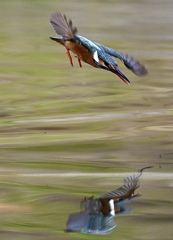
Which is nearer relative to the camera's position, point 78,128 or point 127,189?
point 127,189

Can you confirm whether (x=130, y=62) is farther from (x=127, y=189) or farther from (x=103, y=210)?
(x=103, y=210)

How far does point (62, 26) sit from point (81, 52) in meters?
0.11

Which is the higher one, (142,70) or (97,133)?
(142,70)

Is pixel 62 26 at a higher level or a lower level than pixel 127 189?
higher

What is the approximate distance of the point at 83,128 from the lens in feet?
12.9

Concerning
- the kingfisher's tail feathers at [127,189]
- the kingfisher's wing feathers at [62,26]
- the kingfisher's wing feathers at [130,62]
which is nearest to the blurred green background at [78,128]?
the kingfisher's tail feathers at [127,189]

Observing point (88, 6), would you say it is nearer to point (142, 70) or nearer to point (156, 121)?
point (156, 121)

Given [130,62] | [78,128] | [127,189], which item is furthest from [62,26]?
[78,128]

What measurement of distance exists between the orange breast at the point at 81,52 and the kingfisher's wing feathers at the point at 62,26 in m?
0.03

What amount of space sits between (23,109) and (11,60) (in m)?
1.25

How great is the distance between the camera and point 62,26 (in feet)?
9.65

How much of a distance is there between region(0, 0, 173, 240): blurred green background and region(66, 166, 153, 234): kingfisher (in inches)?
1.2

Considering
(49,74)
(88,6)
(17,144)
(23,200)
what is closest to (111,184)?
(23,200)

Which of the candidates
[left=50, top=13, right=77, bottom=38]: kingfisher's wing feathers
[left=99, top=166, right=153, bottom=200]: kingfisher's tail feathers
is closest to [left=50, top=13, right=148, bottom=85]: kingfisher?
[left=50, top=13, right=77, bottom=38]: kingfisher's wing feathers
